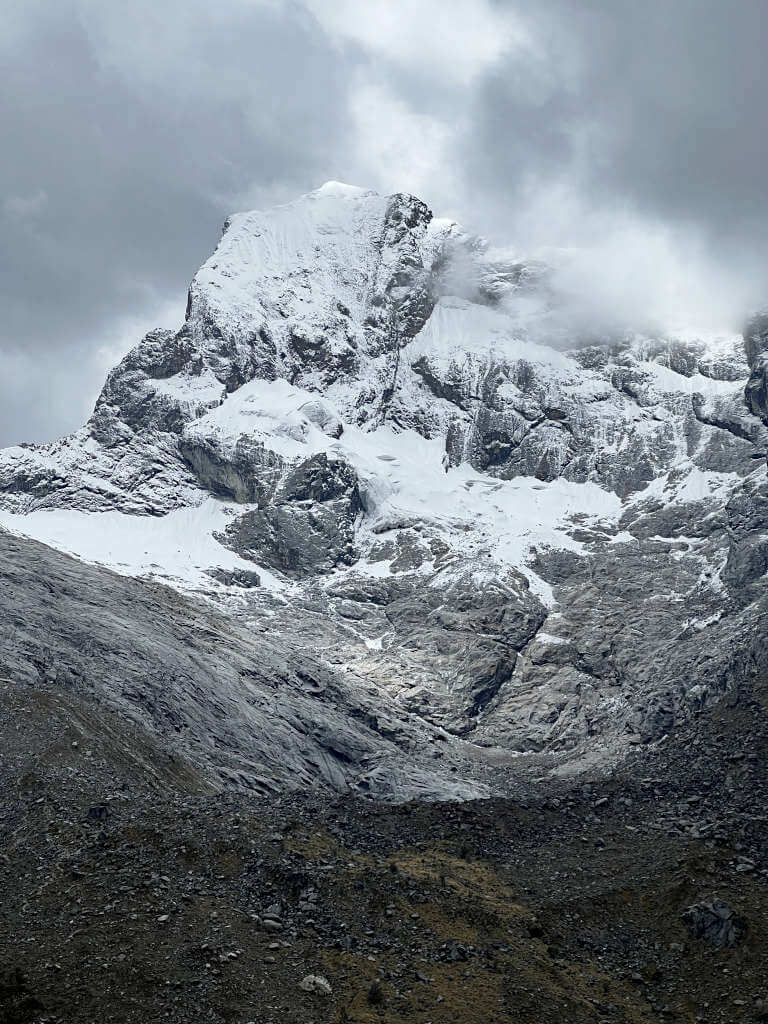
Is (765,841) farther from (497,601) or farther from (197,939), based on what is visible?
(497,601)

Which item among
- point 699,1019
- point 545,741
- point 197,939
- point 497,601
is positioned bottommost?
point 197,939

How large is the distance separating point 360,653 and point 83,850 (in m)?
108

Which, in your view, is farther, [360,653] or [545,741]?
[360,653]

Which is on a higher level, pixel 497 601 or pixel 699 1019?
pixel 497 601

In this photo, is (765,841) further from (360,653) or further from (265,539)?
(265,539)

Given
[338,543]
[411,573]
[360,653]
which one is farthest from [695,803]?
[338,543]

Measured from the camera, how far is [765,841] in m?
50.5

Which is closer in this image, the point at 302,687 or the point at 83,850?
the point at 83,850

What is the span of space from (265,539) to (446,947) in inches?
6178

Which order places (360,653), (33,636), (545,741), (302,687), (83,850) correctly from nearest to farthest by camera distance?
(83,850)
(33,636)
(302,687)
(545,741)
(360,653)

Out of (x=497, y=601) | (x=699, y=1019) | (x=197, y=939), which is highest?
(x=497, y=601)

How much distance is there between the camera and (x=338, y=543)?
195m

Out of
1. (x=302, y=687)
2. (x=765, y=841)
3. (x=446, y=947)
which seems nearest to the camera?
(x=446, y=947)

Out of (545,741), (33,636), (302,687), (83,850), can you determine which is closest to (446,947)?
(83,850)
